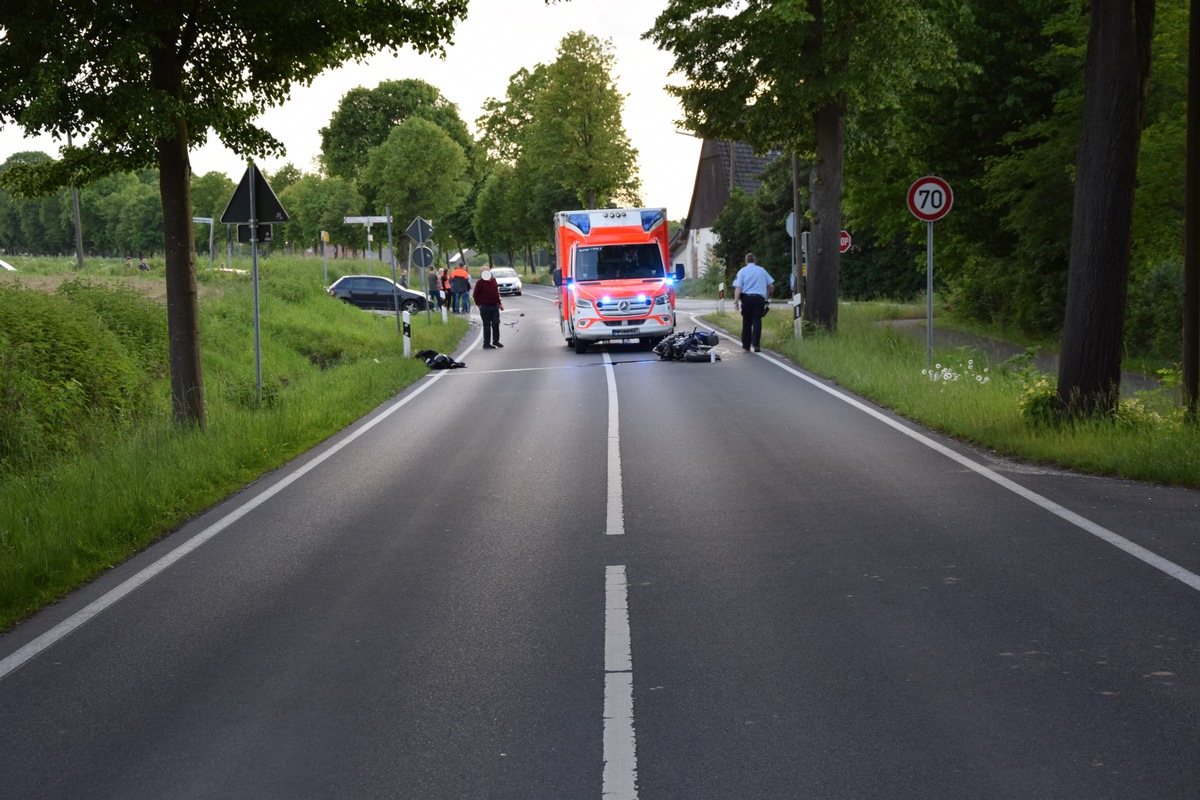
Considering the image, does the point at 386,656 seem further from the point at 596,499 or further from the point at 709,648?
the point at 596,499

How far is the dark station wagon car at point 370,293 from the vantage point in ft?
158

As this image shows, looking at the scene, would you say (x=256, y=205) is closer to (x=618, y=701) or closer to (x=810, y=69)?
(x=618, y=701)

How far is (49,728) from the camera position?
197 inches

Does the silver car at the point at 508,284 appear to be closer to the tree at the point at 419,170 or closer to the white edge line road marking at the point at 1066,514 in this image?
the tree at the point at 419,170

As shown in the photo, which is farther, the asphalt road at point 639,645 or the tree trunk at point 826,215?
the tree trunk at point 826,215

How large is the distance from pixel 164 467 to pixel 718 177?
67696 mm

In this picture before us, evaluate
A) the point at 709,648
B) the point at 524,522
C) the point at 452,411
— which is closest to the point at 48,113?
the point at 524,522

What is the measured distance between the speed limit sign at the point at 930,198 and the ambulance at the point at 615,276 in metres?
9.46

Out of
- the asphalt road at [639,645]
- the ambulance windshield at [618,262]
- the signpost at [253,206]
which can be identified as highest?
the signpost at [253,206]

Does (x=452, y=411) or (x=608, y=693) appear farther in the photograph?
(x=452, y=411)

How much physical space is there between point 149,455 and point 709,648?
7269 millimetres

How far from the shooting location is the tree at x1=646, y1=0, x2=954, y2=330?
24500 mm

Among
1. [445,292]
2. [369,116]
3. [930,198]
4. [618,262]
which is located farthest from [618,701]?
[369,116]

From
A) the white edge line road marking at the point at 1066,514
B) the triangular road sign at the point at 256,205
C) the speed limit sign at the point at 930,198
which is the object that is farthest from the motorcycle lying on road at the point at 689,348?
the triangular road sign at the point at 256,205
